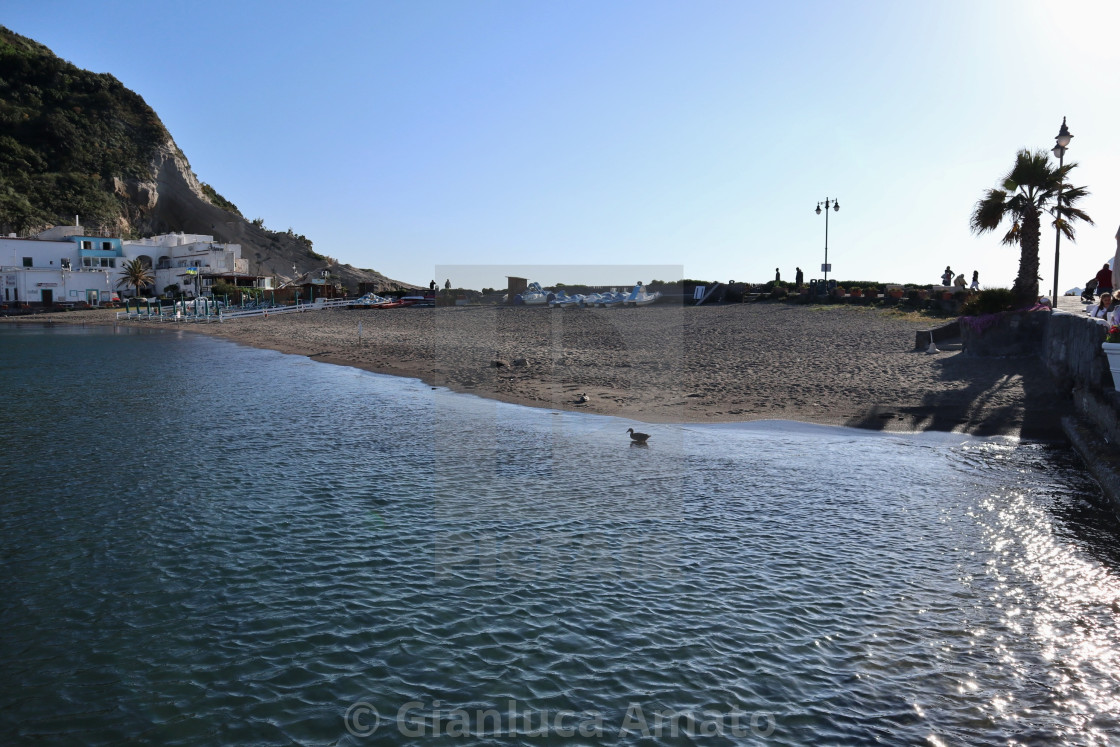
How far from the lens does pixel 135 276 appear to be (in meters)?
84.1

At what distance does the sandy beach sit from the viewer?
17.7 meters

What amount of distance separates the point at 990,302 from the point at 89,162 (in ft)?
382

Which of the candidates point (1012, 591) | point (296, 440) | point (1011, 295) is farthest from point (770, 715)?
point (1011, 295)

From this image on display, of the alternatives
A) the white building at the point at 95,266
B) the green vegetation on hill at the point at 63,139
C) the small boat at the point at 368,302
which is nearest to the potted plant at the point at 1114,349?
the small boat at the point at 368,302

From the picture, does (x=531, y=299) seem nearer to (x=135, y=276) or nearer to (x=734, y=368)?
(x=734, y=368)

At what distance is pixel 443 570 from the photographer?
873cm

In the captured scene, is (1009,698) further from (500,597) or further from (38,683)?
(38,683)

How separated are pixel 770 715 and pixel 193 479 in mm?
11568

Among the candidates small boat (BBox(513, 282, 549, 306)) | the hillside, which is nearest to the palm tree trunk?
small boat (BBox(513, 282, 549, 306))

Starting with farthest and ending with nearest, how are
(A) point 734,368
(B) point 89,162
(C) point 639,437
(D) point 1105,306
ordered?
(B) point 89,162 → (A) point 734,368 → (D) point 1105,306 → (C) point 639,437

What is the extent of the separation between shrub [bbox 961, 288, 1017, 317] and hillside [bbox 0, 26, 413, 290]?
93445 millimetres

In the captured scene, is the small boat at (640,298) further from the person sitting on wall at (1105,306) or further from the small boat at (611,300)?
the person sitting on wall at (1105,306)

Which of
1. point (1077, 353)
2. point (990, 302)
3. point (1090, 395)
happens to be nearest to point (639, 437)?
point (1090, 395)

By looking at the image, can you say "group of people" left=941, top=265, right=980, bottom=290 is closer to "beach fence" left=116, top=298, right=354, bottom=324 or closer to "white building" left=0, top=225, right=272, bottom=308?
"beach fence" left=116, top=298, right=354, bottom=324
